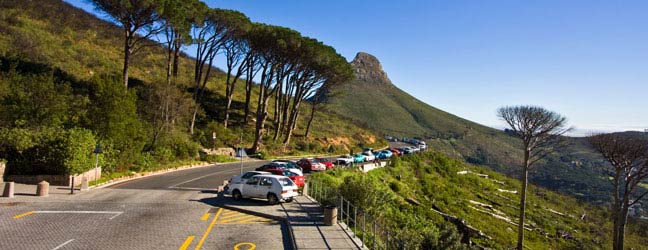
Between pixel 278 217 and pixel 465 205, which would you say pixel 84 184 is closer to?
pixel 278 217

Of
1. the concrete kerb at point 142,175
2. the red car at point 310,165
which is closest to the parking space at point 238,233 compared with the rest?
the concrete kerb at point 142,175

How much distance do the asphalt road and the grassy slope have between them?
74.7 feet

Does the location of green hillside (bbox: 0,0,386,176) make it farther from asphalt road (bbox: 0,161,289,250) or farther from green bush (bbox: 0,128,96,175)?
asphalt road (bbox: 0,161,289,250)

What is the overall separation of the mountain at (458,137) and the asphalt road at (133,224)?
4432 cm

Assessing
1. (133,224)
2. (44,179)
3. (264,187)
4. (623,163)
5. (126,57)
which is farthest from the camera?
(126,57)

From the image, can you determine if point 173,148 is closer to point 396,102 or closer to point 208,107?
point 208,107

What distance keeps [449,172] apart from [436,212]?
836 inches

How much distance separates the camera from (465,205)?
115ft

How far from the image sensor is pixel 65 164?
2400 centimetres

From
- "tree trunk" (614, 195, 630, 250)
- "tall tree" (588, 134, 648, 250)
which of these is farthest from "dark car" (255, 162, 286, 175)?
"tall tree" (588, 134, 648, 250)

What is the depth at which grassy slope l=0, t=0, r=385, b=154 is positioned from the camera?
49844 mm

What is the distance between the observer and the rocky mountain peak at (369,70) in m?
170

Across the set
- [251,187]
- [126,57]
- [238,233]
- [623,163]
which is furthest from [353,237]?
[126,57]

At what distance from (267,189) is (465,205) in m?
20.9
